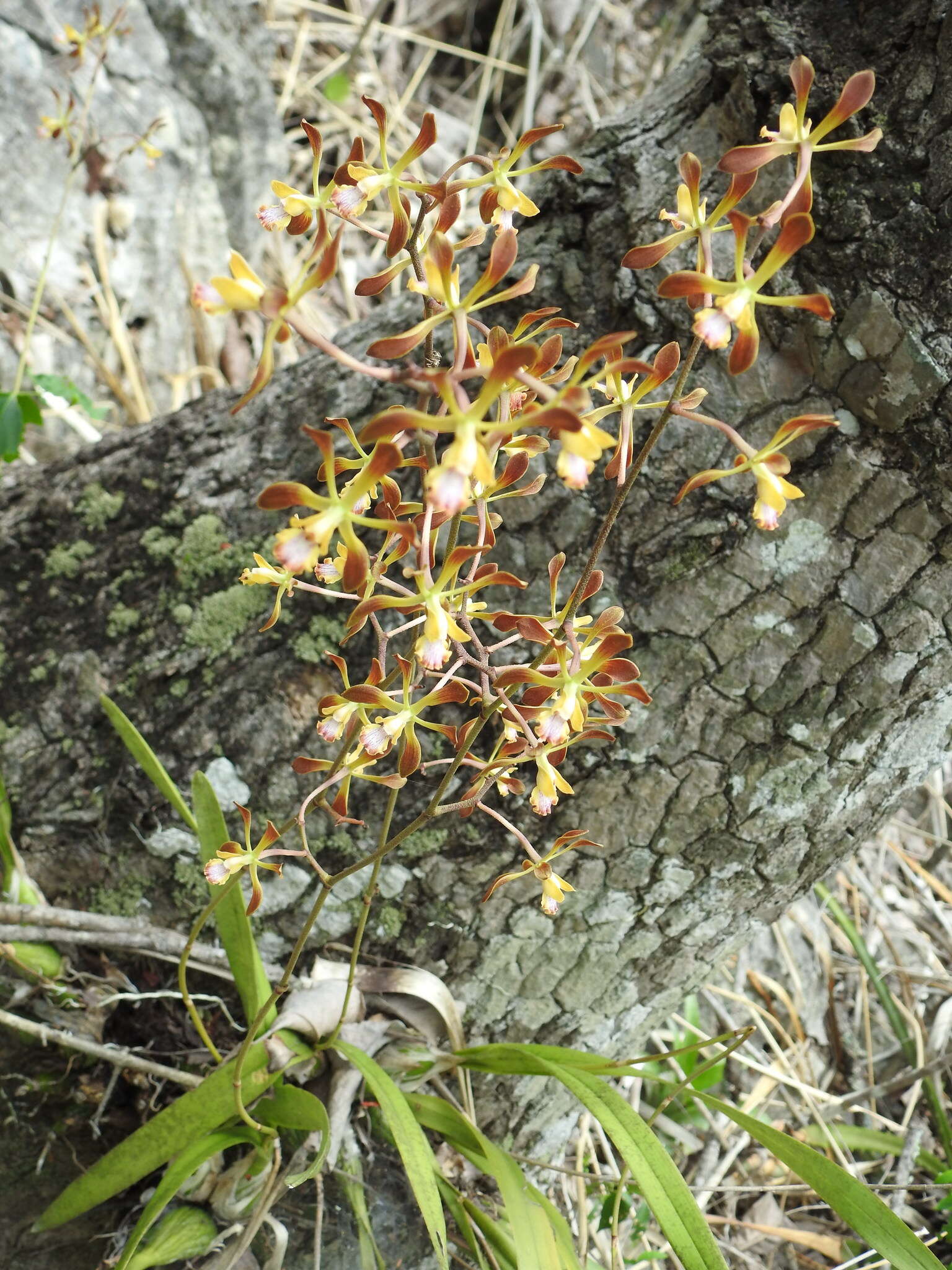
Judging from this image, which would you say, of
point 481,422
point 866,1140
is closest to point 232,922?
point 481,422

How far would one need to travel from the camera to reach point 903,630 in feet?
3.46

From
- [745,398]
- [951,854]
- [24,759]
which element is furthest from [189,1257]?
[951,854]

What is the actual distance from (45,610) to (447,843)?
85 cm

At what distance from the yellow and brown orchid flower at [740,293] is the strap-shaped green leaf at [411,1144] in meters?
0.87

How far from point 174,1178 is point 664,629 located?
2.82 ft

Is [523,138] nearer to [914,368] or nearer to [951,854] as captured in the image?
[914,368]

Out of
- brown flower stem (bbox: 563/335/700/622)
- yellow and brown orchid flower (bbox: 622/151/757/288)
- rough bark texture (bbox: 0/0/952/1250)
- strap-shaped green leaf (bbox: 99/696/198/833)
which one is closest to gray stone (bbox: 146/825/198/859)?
rough bark texture (bbox: 0/0/952/1250)

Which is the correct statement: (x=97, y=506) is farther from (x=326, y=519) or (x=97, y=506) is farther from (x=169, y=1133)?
(x=326, y=519)

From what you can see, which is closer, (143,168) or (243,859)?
(243,859)

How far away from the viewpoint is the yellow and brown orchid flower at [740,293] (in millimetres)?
551

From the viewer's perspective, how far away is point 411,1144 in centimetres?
98

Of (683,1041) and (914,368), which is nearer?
(914,368)

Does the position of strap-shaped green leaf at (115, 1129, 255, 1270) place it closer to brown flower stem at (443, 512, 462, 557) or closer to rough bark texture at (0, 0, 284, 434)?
brown flower stem at (443, 512, 462, 557)

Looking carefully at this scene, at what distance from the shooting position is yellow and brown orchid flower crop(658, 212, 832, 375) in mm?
551
